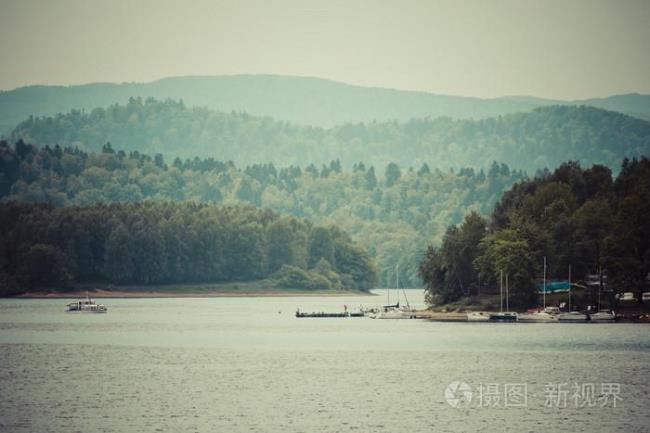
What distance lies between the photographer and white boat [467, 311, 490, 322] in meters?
173

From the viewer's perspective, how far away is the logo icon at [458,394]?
8503 cm

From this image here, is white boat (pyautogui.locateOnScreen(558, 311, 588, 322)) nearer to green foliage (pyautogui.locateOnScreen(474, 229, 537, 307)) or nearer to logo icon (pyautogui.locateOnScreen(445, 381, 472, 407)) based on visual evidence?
green foliage (pyautogui.locateOnScreen(474, 229, 537, 307))

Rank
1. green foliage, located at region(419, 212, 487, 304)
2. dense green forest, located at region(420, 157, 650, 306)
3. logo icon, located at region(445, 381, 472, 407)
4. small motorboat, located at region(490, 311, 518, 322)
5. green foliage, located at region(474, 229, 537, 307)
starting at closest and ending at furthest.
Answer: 1. logo icon, located at region(445, 381, 472, 407)
2. dense green forest, located at region(420, 157, 650, 306)
3. small motorboat, located at region(490, 311, 518, 322)
4. green foliage, located at region(474, 229, 537, 307)
5. green foliage, located at region(419, 212, 487, 304)

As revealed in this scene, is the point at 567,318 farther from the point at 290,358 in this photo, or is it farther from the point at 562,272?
the point at 290,358

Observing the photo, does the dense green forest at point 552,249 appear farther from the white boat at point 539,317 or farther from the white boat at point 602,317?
the white boat at point 539,317

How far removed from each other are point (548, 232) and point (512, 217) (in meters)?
9.45

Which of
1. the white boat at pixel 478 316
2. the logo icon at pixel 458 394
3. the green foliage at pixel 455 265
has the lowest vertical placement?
the logo icon at pixel 458 394

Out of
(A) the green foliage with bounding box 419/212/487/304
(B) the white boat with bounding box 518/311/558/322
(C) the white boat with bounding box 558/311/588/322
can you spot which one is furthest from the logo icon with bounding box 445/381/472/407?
(A) the green foliage with bounding box 419/212/487/304

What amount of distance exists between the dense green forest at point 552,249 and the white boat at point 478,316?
Result: 22.6 ft

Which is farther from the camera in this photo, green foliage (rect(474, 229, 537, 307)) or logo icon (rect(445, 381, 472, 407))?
green foliage (rect(474, 229, 537, 307))

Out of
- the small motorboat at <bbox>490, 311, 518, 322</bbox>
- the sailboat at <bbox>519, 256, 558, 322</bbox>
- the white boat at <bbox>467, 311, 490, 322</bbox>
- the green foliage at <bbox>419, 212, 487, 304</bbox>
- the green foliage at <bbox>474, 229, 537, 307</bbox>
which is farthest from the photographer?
A: the green foliage at <bbox>419, 212, 487, 304</bbox>

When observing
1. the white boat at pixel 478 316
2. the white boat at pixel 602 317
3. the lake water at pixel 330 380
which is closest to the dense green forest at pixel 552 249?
the white boat at pixel 602 317

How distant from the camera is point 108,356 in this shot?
123375mm

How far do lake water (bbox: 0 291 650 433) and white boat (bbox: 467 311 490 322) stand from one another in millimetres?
11451
